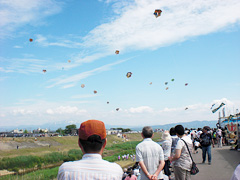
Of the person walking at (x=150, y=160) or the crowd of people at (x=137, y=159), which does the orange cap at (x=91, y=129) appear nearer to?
the crowd of people at (x=137, y=159)

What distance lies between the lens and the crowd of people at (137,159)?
2.33m

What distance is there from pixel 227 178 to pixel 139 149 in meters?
5.95

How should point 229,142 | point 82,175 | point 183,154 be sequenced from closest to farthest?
1. point 82,175
2. point 183,154
3. point 229,142

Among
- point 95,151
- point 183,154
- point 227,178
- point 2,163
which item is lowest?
point 2,163

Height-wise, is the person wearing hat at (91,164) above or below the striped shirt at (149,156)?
above

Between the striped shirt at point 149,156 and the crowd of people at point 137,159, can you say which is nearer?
the crowd of people at point 137,159

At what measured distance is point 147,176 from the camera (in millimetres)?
4500

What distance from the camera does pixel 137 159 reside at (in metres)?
4.57

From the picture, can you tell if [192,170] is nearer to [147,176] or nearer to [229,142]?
[147,176]

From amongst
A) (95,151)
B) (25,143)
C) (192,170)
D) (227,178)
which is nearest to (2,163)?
(25,143)

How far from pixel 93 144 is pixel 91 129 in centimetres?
14

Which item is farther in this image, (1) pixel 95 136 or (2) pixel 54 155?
(2) pixel 54 155

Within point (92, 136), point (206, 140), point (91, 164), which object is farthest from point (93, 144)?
point (206, 140)

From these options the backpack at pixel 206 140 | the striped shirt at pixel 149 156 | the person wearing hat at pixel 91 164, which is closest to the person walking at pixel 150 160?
the striped shirt at pixel 149 156
